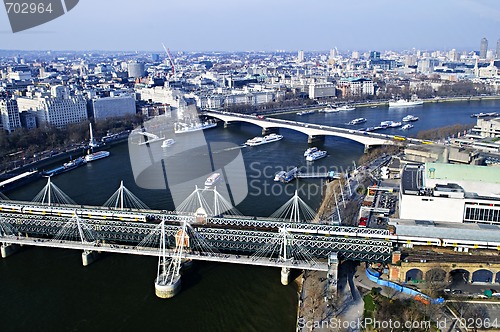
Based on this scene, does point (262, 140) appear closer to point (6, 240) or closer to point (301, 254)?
point (301, 254)

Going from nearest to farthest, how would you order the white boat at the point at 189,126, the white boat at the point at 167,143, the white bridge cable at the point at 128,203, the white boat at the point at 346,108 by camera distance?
1. the white bridge cable at the point at 128,203
2. the white boat at the point at 167,143
3. the white boat at the point at 189,126
4. the white boat at the point at 346,108

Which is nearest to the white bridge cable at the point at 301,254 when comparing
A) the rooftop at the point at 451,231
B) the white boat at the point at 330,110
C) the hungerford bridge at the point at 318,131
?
the rooftop at the point at 451,231

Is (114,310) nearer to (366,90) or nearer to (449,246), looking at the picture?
(449,246)

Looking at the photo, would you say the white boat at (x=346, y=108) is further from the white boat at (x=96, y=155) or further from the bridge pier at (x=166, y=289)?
the bridge pier at (x=166, y=289)

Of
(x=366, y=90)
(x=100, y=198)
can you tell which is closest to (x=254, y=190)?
(x=100, y=198)

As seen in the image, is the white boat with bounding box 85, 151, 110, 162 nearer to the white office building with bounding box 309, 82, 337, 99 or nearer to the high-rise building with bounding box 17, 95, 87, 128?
the high-rise building with bounding box 17, 95, 87, 128

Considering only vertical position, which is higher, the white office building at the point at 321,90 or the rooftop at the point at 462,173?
the rooftop at the point at 462,173

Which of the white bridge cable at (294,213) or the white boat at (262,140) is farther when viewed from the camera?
the white boat at (262,140)
